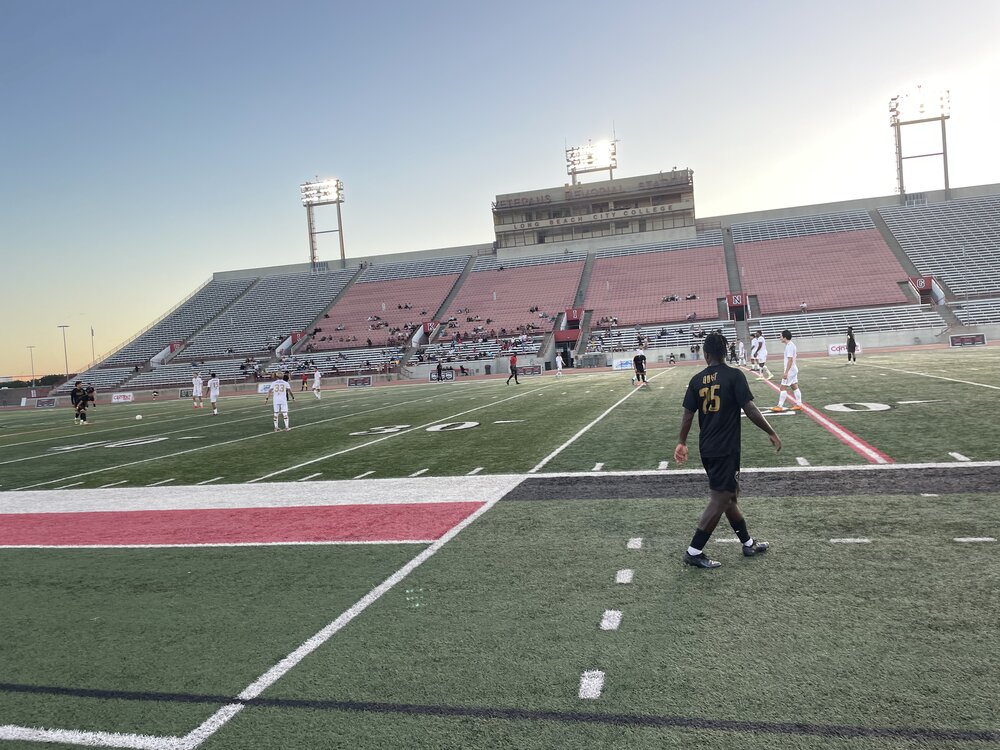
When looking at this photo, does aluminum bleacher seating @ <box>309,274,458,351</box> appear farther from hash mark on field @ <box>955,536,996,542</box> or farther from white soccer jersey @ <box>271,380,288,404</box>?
hash mark on field @ <box>955,536,996,542</box>

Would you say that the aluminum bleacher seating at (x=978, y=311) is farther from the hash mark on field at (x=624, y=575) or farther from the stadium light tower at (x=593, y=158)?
the hash mark on field at (x=624, y=575)

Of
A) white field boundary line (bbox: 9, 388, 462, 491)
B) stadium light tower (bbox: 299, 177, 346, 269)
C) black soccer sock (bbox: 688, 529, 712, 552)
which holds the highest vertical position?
stadium light tower (bbox: 299, 177, 346, 269)

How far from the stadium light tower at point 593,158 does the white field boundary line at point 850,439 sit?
71.1m

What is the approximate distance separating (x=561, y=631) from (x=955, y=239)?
70742 mm

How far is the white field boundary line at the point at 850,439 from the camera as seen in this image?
9573 millimetres

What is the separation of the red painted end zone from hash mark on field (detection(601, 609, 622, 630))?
8.81ft

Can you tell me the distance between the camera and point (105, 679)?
4.30m

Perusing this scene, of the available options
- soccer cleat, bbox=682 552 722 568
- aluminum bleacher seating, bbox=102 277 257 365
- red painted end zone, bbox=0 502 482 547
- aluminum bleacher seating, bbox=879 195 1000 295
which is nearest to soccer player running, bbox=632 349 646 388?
red painted end zone, bbox=0 502 482 547

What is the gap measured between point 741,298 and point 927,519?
52.9 meters

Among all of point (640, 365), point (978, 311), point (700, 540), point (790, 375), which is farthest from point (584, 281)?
point (700, 540)

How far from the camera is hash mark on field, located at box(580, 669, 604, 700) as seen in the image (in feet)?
12.2

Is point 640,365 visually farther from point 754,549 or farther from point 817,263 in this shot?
point 817,263

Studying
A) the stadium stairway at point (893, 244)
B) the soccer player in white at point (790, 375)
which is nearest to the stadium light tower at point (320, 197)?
the stadium stairway at point (893, 244)

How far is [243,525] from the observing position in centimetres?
820
